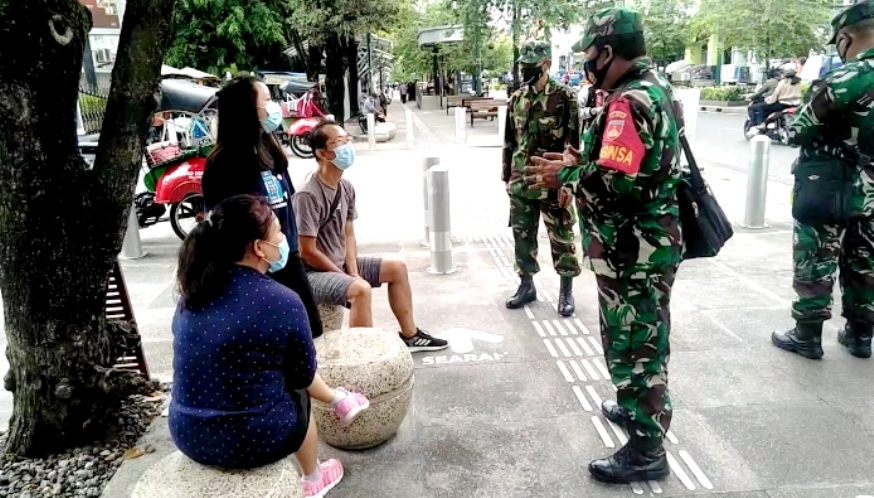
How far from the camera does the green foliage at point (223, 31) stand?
21.8m

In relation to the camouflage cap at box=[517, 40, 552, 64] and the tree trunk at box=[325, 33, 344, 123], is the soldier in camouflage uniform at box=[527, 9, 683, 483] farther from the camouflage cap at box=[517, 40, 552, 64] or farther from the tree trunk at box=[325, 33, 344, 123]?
the tree trunk at box=[325, 33, 344, 123]

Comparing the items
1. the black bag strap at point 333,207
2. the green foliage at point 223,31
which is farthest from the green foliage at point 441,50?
the black bag strap at point 333,207

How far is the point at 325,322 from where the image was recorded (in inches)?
152

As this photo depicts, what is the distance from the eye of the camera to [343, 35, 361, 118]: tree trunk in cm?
2126

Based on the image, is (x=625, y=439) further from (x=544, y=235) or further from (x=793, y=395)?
(x=544, y=235)

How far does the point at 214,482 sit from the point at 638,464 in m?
1.66

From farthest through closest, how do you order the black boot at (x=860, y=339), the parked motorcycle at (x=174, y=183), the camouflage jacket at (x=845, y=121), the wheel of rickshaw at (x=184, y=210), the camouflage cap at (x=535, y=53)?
the wheel of rickshaw at (x=184, y=210) < the parked motorcycle at (x=174, y=183) < the camouflage cap at (x=535, y=53) < the black boot at (x=860, y=339) < the camouflage jacket at (x=845, y=121)

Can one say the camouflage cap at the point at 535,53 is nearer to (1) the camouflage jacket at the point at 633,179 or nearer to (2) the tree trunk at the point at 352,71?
(1) the camouflage jacket at the point at 633,179

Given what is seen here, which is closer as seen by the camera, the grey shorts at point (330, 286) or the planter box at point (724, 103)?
the grey shorts at point (330, 286)

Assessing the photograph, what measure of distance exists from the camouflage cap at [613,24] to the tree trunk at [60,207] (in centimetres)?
182

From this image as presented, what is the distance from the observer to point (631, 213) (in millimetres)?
2639

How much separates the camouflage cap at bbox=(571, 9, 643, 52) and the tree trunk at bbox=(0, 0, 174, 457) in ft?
5.98

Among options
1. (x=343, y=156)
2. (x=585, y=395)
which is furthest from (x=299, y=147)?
(x=585, y=395)

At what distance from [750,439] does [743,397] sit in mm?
449
